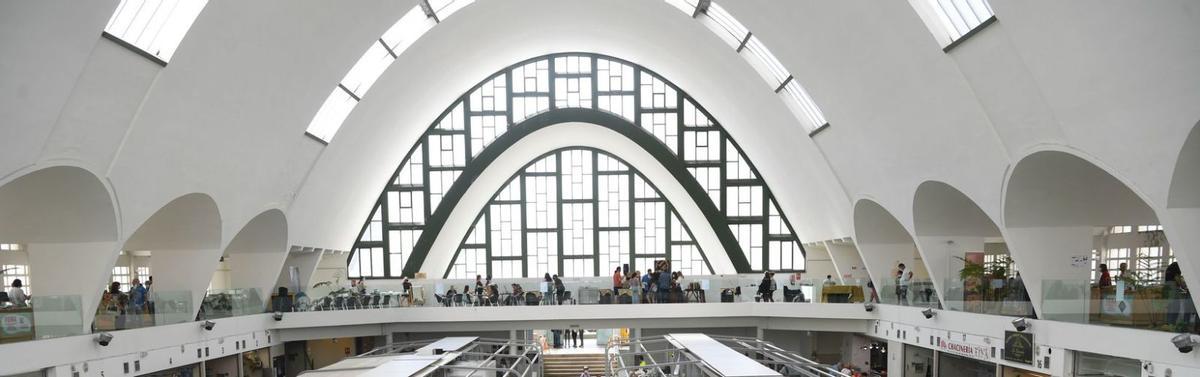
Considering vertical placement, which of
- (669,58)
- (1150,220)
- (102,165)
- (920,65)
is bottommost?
(1150,220)

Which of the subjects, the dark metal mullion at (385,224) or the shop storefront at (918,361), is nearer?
the shop storefront at (918,361)

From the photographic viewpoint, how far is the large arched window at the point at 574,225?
43.2 m

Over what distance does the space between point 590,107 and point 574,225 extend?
6.83 meters

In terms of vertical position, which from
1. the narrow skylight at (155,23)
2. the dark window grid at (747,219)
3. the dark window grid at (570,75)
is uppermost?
the dark window grid at (570,75)

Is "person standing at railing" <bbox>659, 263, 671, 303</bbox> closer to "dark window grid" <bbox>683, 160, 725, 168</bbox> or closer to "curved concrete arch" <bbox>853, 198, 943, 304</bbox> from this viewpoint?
"curved concrete arch" <bbox>853, 198, 943, 304</bbox>

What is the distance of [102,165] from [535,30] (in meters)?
21.1

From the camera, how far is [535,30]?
35969 mm

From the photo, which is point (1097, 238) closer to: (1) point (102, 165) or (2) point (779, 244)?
(2) point (779, 244)

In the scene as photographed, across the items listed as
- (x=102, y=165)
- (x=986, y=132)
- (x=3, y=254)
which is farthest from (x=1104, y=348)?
(x=3, y=254)

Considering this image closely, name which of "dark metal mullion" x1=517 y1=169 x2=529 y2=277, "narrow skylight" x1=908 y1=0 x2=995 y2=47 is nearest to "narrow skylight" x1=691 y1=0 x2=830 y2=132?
"narrow skylight" x1=908 y1=0 x2=995 y2=47

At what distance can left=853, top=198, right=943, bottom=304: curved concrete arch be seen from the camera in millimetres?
28484

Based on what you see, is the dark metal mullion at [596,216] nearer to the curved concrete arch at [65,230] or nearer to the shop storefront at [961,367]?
the shop storefront at [961,367]

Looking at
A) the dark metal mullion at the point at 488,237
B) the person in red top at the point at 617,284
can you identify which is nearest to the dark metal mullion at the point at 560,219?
the dark metal mullion at the point at 488,237

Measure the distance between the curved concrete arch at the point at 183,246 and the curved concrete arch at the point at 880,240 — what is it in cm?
2128
